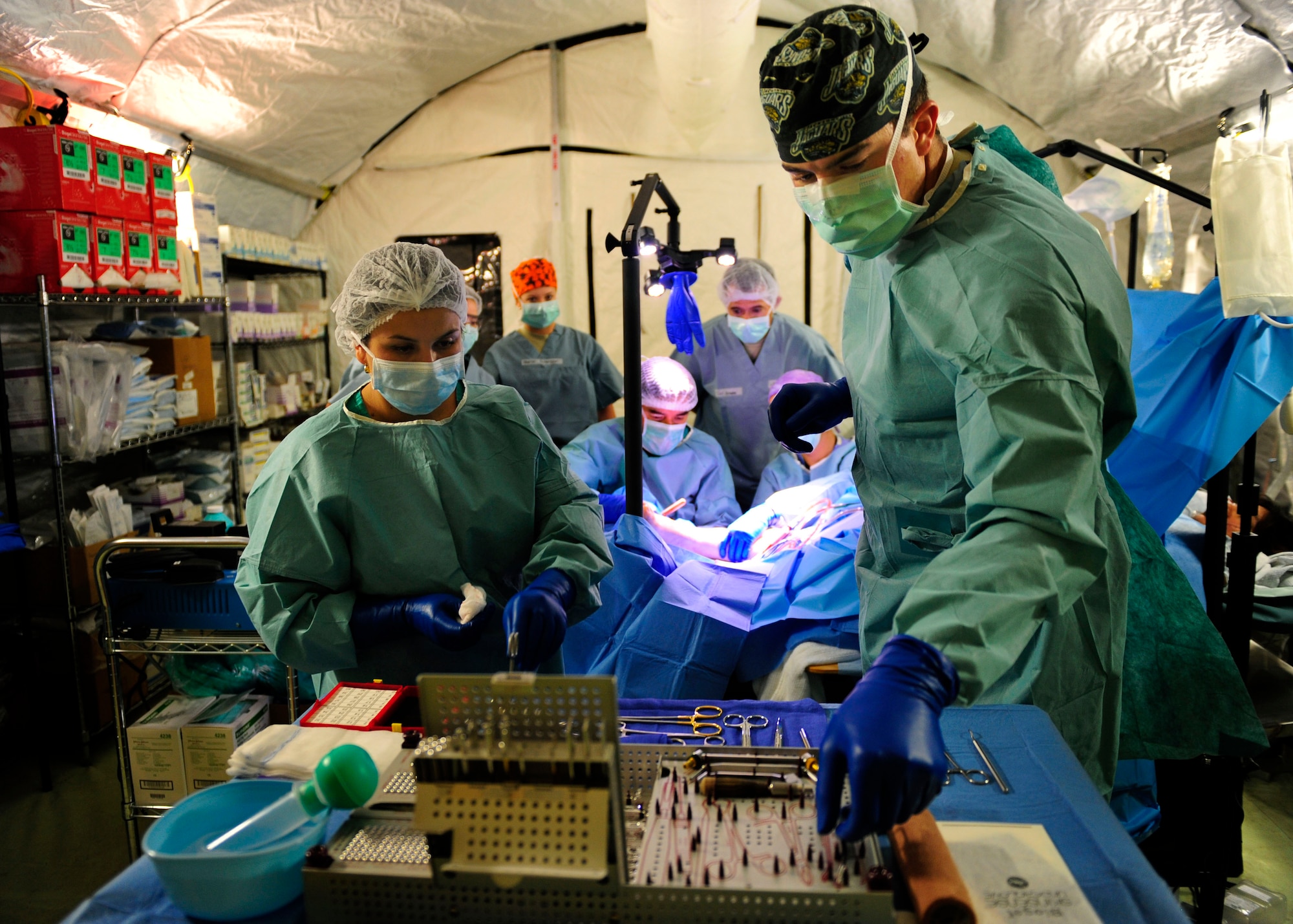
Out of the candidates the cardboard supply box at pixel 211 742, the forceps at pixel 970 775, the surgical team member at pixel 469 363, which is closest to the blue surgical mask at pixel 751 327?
the surgical team member at pixel 469 363

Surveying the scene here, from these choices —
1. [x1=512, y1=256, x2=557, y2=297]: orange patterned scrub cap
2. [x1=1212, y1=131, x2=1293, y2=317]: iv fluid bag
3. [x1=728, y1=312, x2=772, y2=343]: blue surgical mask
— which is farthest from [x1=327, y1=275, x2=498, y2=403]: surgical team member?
[x1=1212, y1=131, x2=1293, y2=317]: iv fluid bag

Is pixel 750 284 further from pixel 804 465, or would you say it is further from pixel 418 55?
pixel 418 55

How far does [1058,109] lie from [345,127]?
184 inches

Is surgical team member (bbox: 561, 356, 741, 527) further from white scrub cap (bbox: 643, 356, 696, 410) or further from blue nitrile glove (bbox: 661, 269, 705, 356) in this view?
blue nitrile glove (bbox: 661, 269, 705, 356)

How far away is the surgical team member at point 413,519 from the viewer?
5.65ft

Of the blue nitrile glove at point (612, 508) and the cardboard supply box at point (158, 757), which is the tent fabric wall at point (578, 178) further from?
the cardboard supply box at point (158, 757)

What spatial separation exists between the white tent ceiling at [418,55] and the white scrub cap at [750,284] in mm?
1638

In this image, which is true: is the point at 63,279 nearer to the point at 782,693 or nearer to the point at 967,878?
the point at 782,693

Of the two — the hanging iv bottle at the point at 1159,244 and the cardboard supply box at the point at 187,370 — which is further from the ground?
the hanging iv bottle at the point at 1159,244

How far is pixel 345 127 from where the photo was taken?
18.3 feet

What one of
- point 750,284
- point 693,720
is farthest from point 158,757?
point 750,284

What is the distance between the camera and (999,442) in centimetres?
117

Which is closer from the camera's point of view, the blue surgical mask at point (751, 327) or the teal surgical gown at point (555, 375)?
the blue surgical mask at point (751, 327)

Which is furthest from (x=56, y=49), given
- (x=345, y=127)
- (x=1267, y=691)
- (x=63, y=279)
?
(x=1267, y=691)
